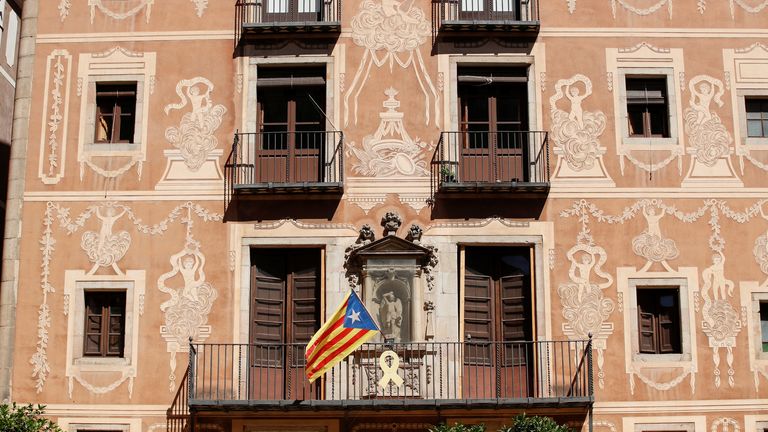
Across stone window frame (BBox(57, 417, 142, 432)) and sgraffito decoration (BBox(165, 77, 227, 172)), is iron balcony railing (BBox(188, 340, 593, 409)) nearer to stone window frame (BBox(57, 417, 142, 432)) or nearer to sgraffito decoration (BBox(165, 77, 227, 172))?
stone window frame (BBox(57, 417, 142, 432))

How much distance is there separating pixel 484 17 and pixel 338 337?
6.98 m

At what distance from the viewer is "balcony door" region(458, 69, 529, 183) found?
2198cm

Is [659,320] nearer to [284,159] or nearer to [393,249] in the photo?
[393,249]

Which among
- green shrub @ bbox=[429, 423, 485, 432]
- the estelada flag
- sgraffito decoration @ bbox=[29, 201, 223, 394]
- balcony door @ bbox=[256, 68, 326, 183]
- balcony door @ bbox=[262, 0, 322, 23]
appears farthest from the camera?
balcony door @ bbox=[262, 0, 322, 23]

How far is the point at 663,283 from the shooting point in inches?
837

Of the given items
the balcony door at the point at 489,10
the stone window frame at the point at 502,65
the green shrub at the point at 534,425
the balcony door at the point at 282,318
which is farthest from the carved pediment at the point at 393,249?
the balcony door at the point at 489,10

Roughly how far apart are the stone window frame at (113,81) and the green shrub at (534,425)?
27.5 feet

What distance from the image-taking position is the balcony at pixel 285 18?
72.7ft

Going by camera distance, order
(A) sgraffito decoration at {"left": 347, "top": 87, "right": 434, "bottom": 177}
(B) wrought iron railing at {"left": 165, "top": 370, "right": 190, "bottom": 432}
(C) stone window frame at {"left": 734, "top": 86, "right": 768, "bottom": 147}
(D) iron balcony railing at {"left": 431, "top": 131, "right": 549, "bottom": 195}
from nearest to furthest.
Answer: (B) wrought iron railing at {"left": 165, "top": 370, "right": 190, "bottom": 432}, (D) iron balcony railing at {"left": 431, "top": 131, "right": 549, "bottom": 195}, (A) sgraffito decoration at {"left": 347, "top": 87, "right": 434, "bottom": 177}, (C) stone window frame at {"left": 734, "top": 86, "right": 768, "bottom": 147}

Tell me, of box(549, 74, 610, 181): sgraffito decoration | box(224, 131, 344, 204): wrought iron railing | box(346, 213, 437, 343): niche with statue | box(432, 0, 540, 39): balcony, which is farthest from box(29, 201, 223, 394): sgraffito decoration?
box(549, 74, 610, 181): sgraffito decoration

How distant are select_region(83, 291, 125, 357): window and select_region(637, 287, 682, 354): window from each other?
931 cm

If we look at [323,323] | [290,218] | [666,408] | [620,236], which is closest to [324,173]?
Result: [290,218]

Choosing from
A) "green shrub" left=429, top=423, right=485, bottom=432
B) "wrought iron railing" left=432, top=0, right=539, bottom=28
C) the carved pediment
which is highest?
"wrought iron railing" left=432, top=0, right=539, bottom=28

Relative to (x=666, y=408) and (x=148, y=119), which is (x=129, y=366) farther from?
(x=666, y=408)
